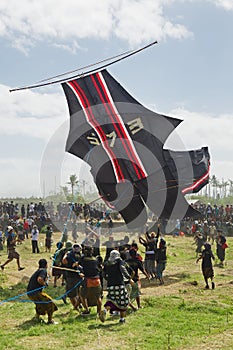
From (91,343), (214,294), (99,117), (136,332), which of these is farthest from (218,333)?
(99,117)

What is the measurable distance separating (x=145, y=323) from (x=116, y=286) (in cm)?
101

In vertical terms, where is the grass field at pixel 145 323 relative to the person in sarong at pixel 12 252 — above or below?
below

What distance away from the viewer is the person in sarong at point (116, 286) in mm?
9148

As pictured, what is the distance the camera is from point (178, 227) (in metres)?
30.0

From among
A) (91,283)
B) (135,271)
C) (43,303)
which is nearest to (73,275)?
(91,283)

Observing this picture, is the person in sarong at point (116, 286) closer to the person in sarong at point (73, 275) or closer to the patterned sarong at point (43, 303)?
the person in sarong at point (73, 275)

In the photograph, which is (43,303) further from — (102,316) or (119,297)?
(119,297)

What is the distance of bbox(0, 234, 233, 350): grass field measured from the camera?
7.72 metres

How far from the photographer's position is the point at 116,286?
9180mm

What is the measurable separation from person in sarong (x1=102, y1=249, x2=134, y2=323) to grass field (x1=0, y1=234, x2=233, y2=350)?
336 millimetres

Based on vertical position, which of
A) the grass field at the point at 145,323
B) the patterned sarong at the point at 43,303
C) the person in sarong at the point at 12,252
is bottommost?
the grass field at the point at 145,323

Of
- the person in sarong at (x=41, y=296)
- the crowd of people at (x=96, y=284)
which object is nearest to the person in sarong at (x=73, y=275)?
the crowd of people at (x=96, y=284)

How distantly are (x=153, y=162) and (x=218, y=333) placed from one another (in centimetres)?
803

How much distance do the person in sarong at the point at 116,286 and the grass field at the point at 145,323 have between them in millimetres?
336
